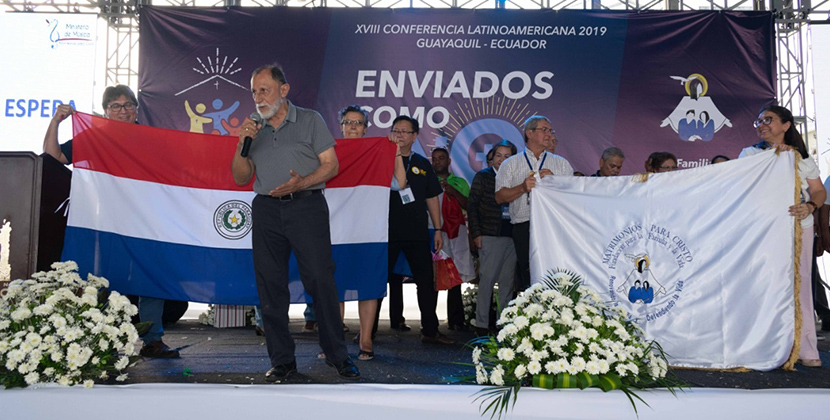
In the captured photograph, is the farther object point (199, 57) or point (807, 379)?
point (199, 57)

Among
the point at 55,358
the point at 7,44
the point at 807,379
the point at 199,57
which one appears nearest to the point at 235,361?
the point at 55,358

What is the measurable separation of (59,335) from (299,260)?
112 centimetres

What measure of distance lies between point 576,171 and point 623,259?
2.92 meters

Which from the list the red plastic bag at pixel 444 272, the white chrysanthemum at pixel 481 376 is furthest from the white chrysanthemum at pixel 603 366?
the red plastic bag at pixel 444 272

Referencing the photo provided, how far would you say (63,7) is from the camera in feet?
28.2

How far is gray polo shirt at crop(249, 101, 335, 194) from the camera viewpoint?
341 cm

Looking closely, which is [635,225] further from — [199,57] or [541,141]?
[199,57]

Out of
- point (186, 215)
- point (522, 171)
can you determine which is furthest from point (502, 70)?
point (186, 215)

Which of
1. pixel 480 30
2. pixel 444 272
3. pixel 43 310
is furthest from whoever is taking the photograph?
pixel 480 30

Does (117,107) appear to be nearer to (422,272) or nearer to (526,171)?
(422,272)

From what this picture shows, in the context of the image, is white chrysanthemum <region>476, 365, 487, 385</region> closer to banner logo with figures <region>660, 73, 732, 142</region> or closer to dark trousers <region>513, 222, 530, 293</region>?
dark trousers <region>513, 222, 530, 293</region>

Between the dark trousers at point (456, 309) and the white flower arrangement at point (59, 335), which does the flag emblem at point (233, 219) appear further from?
the dark trousers at point (456, 309)

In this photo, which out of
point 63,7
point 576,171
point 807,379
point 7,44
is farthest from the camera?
point 63,7

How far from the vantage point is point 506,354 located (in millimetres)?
2760
